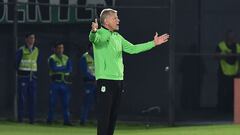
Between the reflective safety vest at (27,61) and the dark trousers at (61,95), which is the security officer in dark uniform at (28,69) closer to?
the reflective safety vest at (27,61)

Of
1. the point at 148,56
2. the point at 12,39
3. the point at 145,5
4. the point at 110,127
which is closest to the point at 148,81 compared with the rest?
the point at 148,56

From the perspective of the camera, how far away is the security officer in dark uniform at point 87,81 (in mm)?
18141

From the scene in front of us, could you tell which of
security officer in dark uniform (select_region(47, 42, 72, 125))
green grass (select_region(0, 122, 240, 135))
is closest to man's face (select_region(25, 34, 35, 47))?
security officer in dark uniform (select_region(47, 42, 72, 125))

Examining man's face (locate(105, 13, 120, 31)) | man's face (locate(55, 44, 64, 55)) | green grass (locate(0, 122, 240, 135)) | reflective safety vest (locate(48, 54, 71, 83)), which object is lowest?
green grass (locate(0, 122, 240, 135))

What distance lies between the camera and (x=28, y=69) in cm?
1786

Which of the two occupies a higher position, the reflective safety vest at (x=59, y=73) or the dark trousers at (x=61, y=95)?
the reflective safety vest at (x=59, y=73)

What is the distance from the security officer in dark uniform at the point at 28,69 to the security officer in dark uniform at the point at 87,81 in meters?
1.10

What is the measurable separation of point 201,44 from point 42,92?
154 inches

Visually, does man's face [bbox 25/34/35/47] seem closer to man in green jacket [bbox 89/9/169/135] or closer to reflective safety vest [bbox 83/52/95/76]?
reflective safety vest [bbox 83/52/95/76]

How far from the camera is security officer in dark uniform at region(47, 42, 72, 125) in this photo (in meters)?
17.9

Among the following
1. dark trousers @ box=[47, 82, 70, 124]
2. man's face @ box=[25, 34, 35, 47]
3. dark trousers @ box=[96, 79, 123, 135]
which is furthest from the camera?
dark trousers @ box=[47, 82, 70, 124]

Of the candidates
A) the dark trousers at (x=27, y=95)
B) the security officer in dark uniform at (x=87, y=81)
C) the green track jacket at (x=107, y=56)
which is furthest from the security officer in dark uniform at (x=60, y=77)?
the green track jacket at (x=107, y=56)

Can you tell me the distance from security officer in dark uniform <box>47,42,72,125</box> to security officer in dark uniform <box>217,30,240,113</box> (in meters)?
3.51

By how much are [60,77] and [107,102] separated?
8105 mm
